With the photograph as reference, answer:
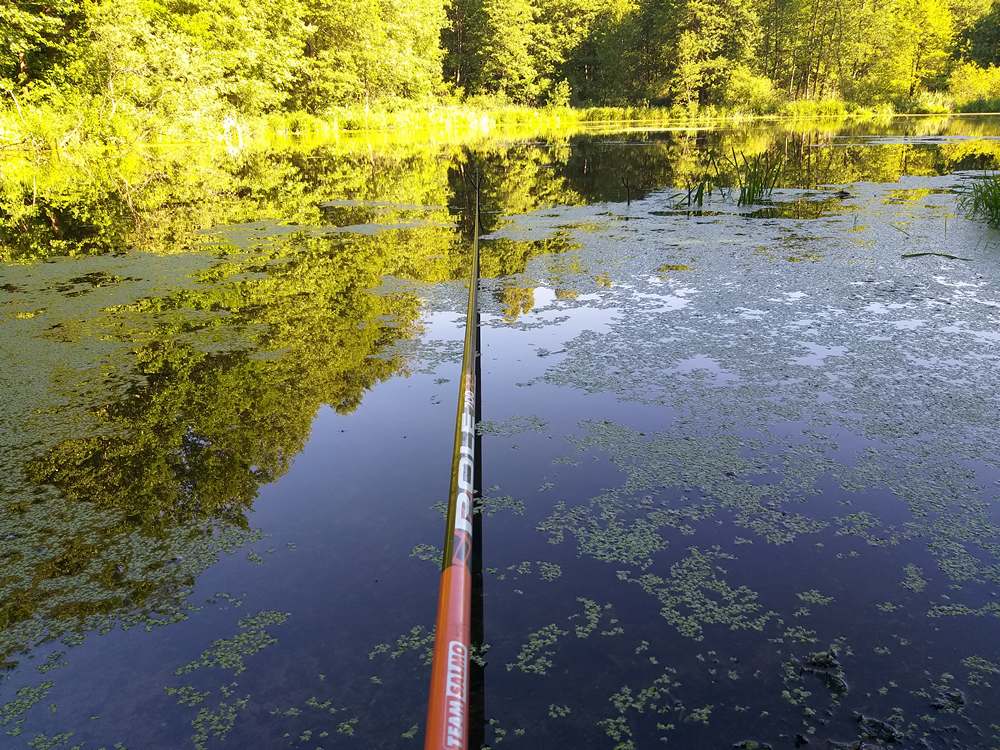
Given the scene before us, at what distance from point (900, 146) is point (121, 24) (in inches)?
738

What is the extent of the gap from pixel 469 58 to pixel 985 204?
149ft

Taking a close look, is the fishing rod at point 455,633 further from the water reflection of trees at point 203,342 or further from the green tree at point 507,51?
the green tree at point 507,51

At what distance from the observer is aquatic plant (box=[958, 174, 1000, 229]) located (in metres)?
6.47

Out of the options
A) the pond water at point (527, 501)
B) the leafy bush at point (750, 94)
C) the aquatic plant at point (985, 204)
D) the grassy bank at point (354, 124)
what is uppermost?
the leafy bush at point (750, 94)

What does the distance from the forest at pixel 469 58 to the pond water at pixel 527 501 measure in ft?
39.0

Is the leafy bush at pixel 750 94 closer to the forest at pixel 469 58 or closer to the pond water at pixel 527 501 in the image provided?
the forest at pixel 469 58

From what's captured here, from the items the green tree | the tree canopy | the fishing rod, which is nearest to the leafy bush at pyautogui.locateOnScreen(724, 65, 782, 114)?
the tree canopy

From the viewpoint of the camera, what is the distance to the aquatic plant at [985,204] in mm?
6469

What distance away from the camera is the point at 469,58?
45.8 meters

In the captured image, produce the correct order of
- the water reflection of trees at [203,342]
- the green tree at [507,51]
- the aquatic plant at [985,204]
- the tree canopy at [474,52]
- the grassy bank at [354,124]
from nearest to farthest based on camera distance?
1. the water reflection of trees at [203,342]
2. the aquatic plant at [985,204]
3. the grassy bank at [354,124]
4. the tree canopy at [474,52]
5. the green tree at [507,51]

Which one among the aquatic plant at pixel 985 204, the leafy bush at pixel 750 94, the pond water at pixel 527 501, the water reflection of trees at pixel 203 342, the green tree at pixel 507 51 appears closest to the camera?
the pond water at pixel 527 501

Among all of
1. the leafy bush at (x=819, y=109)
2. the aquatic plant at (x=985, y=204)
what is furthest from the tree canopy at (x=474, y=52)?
the aquatic plant at (x=985, y=204)

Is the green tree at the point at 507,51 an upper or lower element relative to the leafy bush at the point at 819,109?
upper

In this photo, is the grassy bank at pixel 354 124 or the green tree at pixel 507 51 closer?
the grassy bank at pixel 354 124
